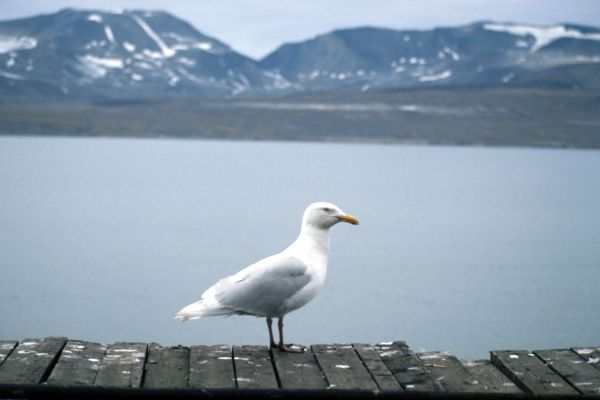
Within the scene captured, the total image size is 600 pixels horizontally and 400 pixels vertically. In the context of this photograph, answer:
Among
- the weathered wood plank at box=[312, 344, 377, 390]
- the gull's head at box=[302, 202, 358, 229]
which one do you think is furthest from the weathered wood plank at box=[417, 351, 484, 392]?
the gull's head at box=[302, 202, 358, 229]

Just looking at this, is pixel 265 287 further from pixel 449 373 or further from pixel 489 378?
pixel 489 378

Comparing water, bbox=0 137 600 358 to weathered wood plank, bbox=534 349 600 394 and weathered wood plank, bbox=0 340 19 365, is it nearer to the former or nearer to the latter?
weathered wood plank, bbox=534 349 600 394

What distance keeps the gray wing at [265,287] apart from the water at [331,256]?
6.29m

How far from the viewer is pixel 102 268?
17312 millimetres

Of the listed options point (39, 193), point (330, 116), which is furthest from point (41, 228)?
point (330, 116)

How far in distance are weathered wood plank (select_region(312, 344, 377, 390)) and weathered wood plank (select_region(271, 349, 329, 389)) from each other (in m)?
0.04

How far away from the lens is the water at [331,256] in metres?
13.0

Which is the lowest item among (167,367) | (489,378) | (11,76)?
(11,76)

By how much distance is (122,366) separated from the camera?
4.78 meters

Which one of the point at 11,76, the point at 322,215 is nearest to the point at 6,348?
the point at 322,215

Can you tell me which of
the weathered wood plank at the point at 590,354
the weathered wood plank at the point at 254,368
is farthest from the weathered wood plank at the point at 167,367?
the weathered wood plank at the point at 590,354

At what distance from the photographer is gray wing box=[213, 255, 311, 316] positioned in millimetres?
5527

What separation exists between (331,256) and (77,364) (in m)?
14.2

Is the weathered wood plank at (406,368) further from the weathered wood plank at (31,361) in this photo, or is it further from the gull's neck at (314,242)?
the weathered wood plank at (31,361)
